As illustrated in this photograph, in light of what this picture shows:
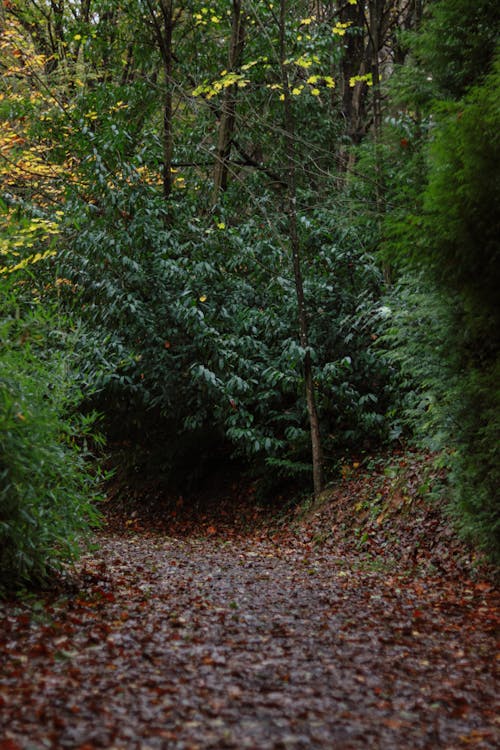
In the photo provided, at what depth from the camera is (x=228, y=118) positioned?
13359mm

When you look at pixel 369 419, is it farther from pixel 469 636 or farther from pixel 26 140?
pixel 26 140

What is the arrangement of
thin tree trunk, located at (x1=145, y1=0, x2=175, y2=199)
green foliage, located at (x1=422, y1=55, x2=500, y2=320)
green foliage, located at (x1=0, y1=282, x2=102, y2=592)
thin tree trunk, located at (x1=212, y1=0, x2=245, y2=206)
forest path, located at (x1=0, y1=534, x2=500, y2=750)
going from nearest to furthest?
1. forest path, located at (x1=0, y1=534, x2=500, y2=750)
2. green foliage, located at (x1=0, y1=282, x2=102, y2=592)
3. green foliage, located at (x1=422, y1=55, x2=500, y2=320)
4. thin tree trunk, located at (x1=145, y1=0, x2=175, y2=199)
5. thin tree trunk, located at (x1=212, y1=0, x2=245, y2=206)

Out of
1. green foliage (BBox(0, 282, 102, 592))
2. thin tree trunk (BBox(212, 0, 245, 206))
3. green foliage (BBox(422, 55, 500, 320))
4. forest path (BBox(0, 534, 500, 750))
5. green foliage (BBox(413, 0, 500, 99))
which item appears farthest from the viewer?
thin tree trunk (BBox(212, 0, 245, 206))

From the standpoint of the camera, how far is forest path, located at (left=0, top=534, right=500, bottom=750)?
3.04 metres

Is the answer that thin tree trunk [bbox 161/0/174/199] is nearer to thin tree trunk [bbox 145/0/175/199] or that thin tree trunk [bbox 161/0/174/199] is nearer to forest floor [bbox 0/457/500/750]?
thin tree trunk [bbox 145/0/175/199]

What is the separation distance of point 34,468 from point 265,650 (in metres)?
2.06

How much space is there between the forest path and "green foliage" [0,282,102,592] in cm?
37

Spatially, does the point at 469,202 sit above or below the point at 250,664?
above

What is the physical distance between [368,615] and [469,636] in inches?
29.3

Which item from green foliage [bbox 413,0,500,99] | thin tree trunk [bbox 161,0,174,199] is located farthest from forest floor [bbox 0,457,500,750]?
thin tree trunk [bbox 161,0,174,199]

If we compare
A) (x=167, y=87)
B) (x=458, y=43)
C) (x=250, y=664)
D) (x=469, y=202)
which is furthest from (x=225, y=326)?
(x=250, y=664)

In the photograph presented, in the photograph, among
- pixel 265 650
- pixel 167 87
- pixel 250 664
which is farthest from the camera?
pixel 167 87

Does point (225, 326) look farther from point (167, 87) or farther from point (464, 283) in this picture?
point (464, 283)

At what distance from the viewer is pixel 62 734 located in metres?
2.89
